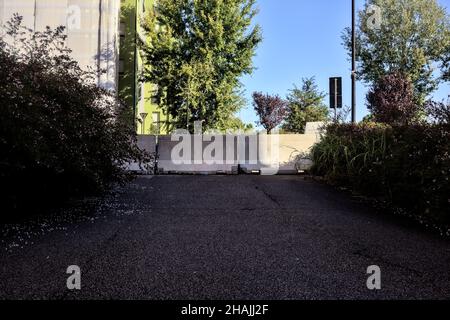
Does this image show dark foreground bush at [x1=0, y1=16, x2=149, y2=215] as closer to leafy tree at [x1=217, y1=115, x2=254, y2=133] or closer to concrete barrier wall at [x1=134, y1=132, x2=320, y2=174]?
concrete barrier wall at [x1=134, y1=132, x2=320, y2=174]

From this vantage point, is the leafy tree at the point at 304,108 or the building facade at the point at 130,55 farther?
the leafy tree at the point at 304,108

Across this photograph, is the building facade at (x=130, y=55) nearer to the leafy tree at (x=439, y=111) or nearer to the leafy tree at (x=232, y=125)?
the leafy tree at (x=232, y=125)

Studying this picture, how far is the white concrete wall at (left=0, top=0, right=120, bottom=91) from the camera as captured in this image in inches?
803

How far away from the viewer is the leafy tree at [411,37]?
31.0 meters

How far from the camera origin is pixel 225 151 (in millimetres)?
16047

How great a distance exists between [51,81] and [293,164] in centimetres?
1075

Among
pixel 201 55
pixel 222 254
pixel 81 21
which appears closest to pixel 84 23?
pixel 81 21

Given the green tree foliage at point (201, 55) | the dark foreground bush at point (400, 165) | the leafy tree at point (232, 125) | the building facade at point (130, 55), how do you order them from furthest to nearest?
the building facade at point (130, 55) → the leafy tree at point (232, 125) → the green tree foliage at point (201, 55) → the dark foreground bush at point (400, 165)

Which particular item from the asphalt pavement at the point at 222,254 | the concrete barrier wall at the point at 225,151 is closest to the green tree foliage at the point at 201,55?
the concrete barrier wall at the point at 225,151

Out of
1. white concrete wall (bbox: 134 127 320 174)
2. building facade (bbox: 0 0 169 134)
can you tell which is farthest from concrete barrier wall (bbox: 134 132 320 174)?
building facade (bbox: 0 0 169 134)

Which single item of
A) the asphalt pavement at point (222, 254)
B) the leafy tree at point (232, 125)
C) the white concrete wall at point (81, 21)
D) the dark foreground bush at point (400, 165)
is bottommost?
the asphalt pavement at point (222, 254)

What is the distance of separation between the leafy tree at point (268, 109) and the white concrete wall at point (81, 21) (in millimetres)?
12632

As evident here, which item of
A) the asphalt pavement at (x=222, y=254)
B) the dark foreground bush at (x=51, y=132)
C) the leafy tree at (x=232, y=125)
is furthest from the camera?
the leafy tree at (x=232, y=125)

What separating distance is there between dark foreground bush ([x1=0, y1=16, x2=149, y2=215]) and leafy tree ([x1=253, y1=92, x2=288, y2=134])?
23.6 m
